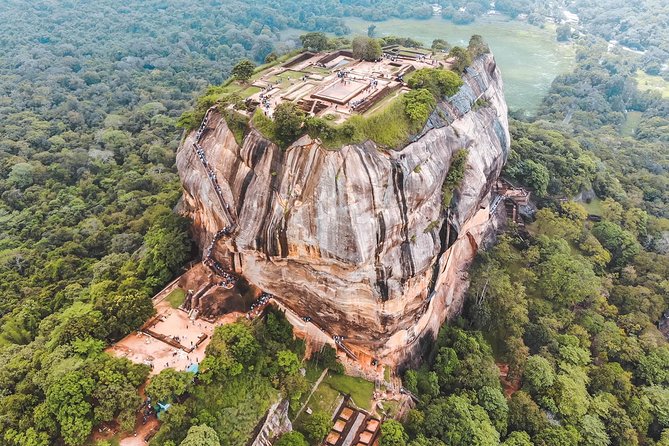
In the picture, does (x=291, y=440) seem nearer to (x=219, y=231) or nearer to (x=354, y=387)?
(x=354, y=387)

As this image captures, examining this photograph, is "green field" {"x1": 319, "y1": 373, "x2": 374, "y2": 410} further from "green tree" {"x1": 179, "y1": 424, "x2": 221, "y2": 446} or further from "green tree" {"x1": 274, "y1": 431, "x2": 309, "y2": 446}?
"green tree" {"x1": 179, "y1": 424, "x2": 221, "y2": 446}

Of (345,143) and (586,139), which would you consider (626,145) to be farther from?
(345,143)

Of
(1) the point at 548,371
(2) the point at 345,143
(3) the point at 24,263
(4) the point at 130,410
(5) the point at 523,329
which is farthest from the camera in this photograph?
(3) the point at 24,263

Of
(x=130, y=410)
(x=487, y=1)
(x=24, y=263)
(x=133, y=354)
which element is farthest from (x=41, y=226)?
(x=487, y=1)

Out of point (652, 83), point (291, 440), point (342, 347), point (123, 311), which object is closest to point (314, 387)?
point (342, 347)

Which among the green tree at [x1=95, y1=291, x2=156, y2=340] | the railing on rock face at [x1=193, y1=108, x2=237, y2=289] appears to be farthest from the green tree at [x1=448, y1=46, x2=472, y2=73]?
the green tree at [x1=95, y1=291, x2=156, y2=340]

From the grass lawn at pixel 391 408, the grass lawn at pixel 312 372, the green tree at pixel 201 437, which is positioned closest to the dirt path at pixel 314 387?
the grass lawn at pixel 312 372
